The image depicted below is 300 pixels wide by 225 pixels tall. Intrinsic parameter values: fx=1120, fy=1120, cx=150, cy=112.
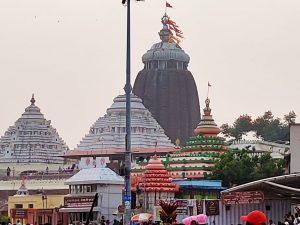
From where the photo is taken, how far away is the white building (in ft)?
181

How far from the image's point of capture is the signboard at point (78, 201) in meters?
57.1

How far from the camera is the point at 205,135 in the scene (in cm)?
7294

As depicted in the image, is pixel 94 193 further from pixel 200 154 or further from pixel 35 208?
pixel 35 208

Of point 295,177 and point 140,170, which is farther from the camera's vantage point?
point 140,170

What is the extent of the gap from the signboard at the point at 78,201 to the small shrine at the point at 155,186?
8.32 feet

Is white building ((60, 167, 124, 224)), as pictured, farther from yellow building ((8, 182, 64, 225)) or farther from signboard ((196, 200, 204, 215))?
signboard ((196, 200, 204, 215))

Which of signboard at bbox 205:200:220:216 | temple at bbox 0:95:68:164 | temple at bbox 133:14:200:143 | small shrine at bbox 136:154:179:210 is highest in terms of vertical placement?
temple at bbox 133:14:200:143

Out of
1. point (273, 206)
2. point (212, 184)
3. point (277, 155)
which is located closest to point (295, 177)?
point (273, 206)

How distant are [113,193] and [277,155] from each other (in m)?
31.8

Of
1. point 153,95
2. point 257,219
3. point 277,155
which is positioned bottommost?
point 257,219

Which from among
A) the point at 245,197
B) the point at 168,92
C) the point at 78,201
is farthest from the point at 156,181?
the point at 168,92

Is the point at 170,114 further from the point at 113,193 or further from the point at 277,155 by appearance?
the point at 113,193

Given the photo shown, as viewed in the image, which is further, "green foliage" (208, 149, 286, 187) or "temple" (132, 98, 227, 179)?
"temple" (132, 98, 227, 179)

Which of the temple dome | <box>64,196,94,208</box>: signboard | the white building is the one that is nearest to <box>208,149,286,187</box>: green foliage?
the white building
